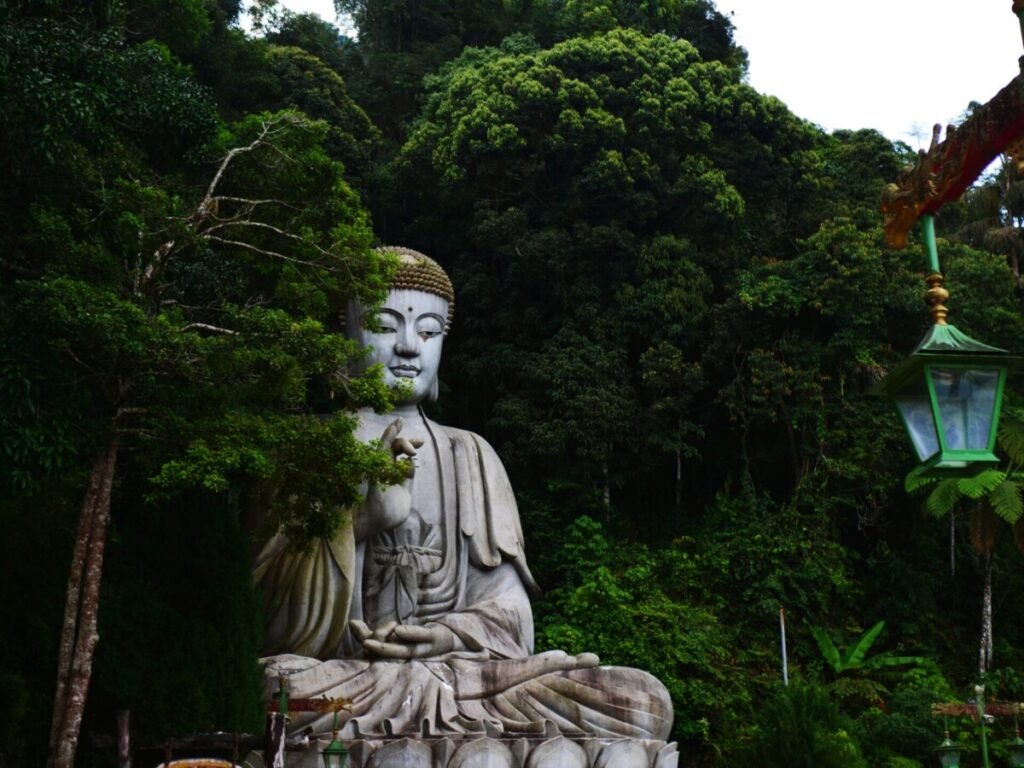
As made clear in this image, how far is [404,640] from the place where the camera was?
9.34 m

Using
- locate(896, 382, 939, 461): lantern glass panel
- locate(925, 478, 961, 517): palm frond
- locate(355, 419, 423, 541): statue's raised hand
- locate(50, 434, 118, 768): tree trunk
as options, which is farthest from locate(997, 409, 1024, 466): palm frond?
locate(896, 382, 939, 461): lantern glass panel

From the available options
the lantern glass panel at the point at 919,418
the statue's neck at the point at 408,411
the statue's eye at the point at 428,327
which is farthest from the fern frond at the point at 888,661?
the lantern glass panel at the point at 919,418

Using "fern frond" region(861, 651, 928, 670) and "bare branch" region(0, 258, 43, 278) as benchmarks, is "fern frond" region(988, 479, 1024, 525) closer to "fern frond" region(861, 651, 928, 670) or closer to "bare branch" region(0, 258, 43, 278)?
"fern frond" region(861, 651, 928, 670)

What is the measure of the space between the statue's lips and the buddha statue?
0.04 feet

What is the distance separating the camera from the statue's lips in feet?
35.7

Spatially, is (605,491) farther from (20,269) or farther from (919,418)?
Answer: (919,418)

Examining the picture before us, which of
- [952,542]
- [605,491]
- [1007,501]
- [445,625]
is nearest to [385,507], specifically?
[445,625]

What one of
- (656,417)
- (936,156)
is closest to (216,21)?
(656,417)

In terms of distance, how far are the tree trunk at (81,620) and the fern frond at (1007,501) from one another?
28.9ft

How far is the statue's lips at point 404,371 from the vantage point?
10887 millimetres

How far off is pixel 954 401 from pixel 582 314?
12918 millimetres

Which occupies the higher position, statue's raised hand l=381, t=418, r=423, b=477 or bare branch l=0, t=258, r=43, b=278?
bare branch l=0, t=258, r=43, b=278

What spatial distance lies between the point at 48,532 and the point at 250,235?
226 centimetres

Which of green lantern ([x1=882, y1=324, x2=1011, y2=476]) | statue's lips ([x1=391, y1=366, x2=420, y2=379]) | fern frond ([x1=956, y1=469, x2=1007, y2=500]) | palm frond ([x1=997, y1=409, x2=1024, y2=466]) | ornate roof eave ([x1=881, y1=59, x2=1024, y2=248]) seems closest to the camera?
green lantern ([x1=882, y1=324, x2=1011, y2=476])
